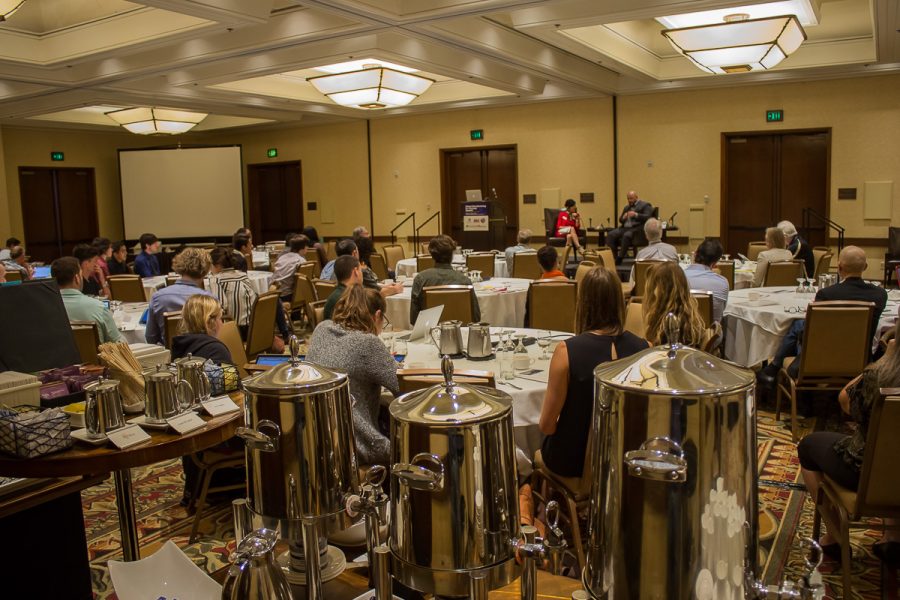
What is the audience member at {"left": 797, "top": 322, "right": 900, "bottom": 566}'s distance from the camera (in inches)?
115

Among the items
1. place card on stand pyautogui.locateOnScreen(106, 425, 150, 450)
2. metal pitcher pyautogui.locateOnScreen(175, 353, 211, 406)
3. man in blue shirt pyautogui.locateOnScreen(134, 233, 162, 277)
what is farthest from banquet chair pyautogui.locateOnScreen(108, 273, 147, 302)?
place card on stand pyautogui.locateOnScreen(106, 425, 150, 450)

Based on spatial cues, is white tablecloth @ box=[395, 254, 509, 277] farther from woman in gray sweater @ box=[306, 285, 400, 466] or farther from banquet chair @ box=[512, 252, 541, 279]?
woman in gray sweater @ box=[306, 285, 400, 466]

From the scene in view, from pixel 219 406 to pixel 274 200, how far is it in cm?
1650

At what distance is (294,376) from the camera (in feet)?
5.11

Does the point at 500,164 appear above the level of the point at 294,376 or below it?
above

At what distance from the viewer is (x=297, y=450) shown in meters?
1.52

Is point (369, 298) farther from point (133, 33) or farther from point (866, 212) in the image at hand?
point (866, 212)

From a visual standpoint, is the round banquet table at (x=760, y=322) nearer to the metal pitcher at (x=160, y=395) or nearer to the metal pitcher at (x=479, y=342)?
the metal pitcher at (x=479, y=342)

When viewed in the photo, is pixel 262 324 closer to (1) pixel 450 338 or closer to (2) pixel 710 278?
(1) pixel 450 338

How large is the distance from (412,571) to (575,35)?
9130mm

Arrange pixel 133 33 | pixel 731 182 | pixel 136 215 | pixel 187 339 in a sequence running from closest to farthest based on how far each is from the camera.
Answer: pixel 187 339 → pixel 133 33 → pixel 731 182 → pixel 136 215

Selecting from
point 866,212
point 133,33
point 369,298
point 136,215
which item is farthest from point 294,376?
point 136,215

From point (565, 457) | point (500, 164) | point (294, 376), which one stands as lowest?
point (565, 457)

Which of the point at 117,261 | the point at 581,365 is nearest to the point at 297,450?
the point at 581,365
